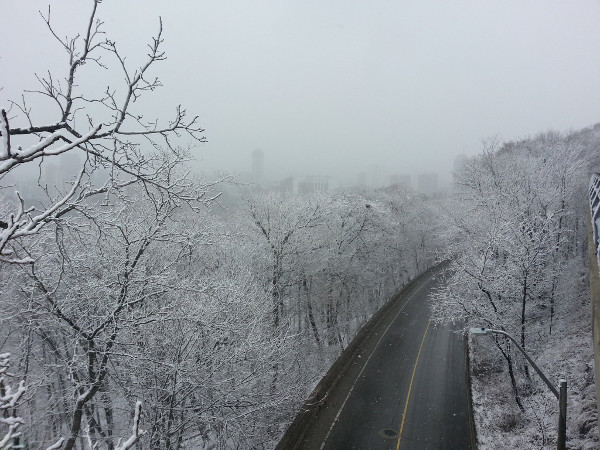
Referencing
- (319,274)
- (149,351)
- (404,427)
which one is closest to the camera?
(149,351)

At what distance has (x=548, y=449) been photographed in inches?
451

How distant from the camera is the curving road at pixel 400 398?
46.0ft

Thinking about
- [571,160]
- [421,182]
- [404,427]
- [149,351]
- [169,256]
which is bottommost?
[404,427]

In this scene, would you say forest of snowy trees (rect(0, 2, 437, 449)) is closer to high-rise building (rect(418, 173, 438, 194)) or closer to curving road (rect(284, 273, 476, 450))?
curving road (rect(284, 273, 476, 450))

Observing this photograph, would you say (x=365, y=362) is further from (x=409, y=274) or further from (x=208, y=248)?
(x=409, y=274)

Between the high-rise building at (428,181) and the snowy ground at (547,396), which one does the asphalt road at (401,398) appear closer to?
the snowy ground at (547,396)

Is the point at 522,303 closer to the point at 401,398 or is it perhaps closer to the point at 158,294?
the point at 401,398

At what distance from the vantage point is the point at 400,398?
17.0 m

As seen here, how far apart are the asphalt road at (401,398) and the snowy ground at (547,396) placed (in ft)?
2.95

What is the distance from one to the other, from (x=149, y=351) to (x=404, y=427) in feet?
35.8

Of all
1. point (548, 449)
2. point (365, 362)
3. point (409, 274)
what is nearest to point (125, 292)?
point (548, 449)

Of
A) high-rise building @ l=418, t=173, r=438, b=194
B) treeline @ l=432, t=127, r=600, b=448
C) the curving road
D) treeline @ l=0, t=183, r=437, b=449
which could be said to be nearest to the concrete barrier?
the curving road

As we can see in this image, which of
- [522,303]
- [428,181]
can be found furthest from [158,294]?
[428,181]

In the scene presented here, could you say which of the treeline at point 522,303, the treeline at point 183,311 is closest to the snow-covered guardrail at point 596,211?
the treeline at point 522,303
